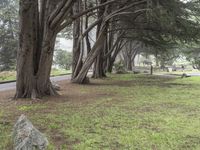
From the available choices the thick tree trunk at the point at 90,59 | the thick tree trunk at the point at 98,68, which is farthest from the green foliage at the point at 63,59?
the thick tree trunk at the point at 90,59

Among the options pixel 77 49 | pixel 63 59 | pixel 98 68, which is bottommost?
pixel 98 68

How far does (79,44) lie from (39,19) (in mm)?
6567

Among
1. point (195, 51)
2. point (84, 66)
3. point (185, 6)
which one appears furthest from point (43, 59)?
point (195, 51)

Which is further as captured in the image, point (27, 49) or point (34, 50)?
point (34, 50)

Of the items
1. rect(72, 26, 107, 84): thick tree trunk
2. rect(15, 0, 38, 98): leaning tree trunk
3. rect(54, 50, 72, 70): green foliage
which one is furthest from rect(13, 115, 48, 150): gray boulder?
rect(54, 50, 72, 70): green foliage

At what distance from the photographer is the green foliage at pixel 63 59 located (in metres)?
41.3

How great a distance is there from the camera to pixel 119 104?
945 cm

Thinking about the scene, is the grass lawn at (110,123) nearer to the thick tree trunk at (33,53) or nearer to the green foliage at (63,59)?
the thick tree trunk at (33,53)

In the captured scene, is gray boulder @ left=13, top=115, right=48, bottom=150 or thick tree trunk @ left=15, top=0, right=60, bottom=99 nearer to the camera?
gray boulder @ left=13, top=115, right=48, bottom=150

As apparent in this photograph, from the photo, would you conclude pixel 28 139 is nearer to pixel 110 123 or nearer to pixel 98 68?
pixel 110 123

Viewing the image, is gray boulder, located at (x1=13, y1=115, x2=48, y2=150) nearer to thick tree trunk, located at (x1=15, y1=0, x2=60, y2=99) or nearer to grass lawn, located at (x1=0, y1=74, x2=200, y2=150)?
grass lawn, located at (x1=0, y1=74, x2=200, y2=150)

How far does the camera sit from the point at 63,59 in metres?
41.5

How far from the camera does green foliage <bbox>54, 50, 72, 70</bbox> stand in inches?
1628

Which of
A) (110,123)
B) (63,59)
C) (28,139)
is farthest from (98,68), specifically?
(63,59)
